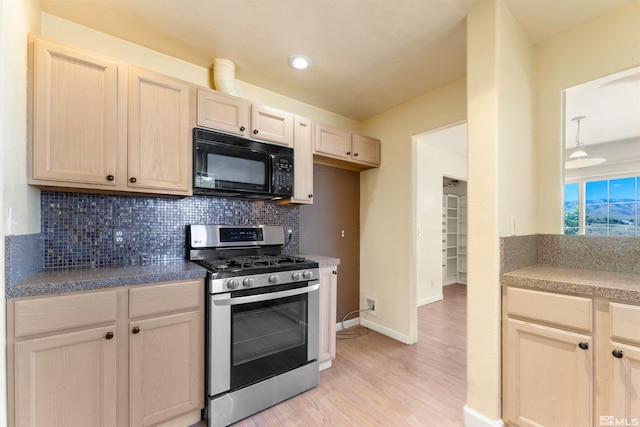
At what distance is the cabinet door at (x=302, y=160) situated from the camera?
245cm

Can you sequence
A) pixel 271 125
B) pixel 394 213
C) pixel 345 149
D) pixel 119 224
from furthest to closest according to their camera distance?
pixel 394 213 → pixel 345 149 → pixel 271 125 → pixel 119 224

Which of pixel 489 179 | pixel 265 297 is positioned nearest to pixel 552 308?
pixel 489 179

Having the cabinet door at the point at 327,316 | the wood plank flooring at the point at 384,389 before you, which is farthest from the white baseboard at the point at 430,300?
the cabinet door at the point at 327,316

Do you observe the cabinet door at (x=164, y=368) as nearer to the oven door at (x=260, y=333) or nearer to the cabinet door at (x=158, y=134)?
the oven door at (x=260, y=333)

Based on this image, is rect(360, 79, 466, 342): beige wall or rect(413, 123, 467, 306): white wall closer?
rect(360, 79, 466, 342): beige wall

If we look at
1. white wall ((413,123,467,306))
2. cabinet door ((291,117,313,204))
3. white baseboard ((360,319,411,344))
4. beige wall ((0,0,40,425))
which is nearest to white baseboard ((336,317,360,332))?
white baseboard ((360,319,411,344))

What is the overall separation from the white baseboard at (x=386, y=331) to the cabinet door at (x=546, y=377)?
133 centimetres

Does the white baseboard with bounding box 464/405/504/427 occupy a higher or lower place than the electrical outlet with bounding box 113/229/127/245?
lower

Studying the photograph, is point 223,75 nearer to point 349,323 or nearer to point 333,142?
point 333,142

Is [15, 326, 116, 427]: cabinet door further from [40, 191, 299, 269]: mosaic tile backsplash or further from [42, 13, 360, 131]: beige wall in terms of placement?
[42, 13, 360, 131]: beige wall

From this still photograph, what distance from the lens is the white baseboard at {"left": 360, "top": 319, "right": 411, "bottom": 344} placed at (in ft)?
9.50

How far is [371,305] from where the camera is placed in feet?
10.7

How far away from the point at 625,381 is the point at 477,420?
2.44 feet

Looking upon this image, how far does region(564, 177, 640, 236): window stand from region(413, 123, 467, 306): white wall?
2349mm
